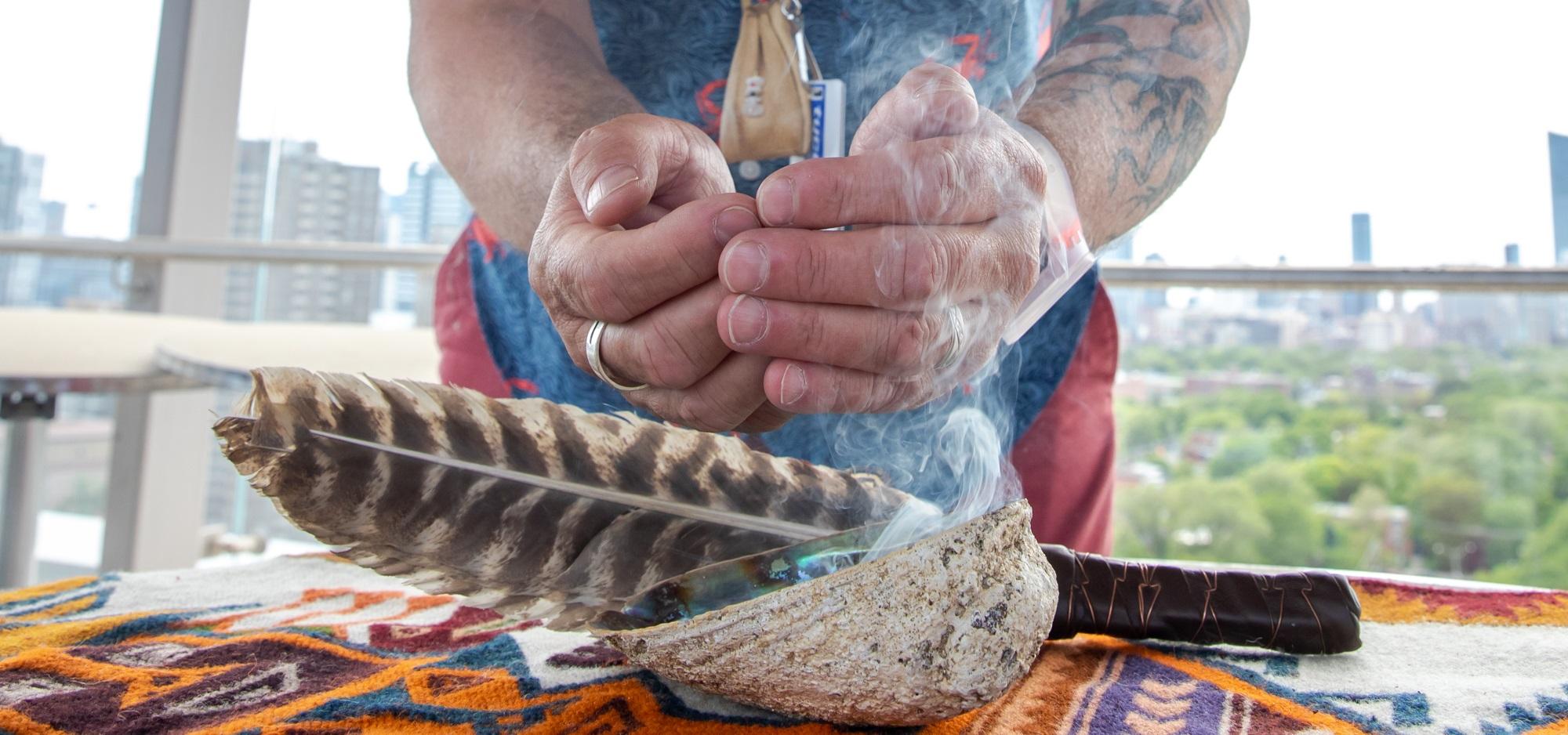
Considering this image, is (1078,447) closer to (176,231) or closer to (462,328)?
(462,328)

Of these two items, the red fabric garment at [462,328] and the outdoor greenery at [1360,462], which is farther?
the outdoor greenery at [1360,462]

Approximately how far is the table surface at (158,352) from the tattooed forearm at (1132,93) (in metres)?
1.22

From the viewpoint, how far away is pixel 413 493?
0.49 m

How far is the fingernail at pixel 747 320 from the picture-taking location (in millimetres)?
459

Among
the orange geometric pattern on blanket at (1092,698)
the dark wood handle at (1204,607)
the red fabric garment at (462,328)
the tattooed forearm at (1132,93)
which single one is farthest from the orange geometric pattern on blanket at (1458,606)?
the red fabric garment at (462,328)

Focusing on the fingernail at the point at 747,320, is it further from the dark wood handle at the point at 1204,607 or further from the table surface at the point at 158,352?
the table surface at the point at 158,352

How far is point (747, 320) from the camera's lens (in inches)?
18.2

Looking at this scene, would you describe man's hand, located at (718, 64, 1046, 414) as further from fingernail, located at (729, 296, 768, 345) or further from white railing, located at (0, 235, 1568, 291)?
white railing, located at (0, 235, 1568, 291)

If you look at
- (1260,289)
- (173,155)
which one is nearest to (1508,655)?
(1260,289)

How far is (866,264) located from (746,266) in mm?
64

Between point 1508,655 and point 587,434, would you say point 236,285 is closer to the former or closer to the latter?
point 587,434

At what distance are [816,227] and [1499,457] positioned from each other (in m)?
14.3

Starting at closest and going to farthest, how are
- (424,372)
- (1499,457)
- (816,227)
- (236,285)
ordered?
1. (816,227)
2. (424,372)
3. (236,285)
4. (1499,457)

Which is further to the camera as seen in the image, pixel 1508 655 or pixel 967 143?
pixel 1508 655
